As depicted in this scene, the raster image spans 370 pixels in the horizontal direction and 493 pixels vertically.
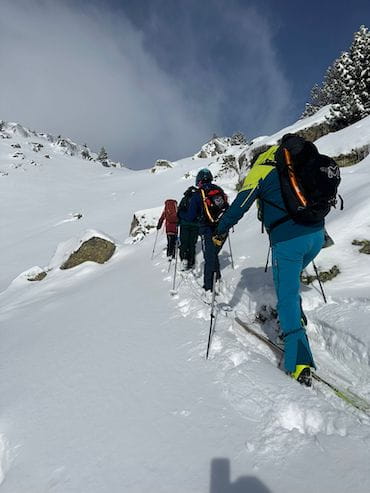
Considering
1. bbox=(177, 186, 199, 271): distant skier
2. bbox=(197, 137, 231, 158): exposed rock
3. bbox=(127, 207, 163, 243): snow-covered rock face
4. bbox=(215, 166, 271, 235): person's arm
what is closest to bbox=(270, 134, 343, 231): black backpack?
bbox=(215, 166, 271, 235): person's arm

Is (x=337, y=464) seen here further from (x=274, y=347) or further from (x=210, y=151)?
(x=210, y=151)

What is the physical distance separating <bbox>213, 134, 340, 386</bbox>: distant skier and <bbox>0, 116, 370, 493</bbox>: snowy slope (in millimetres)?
394

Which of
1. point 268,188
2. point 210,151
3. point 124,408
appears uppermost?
point 210,151

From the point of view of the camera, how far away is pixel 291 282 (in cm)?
355

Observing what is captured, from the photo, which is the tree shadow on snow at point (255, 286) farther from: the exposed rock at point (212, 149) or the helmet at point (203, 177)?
the exposed rock at point (212, 149)

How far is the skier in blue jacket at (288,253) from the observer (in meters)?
3.34

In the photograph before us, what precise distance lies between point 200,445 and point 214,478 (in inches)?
11.9

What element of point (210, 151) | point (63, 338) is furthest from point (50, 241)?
point (210, 151)

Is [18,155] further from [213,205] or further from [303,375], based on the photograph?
[303,375]

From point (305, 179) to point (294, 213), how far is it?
35 centimetres

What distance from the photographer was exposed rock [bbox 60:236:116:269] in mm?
13648

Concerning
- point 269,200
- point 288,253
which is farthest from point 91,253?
point 288,253

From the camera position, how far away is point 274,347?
4125 mm

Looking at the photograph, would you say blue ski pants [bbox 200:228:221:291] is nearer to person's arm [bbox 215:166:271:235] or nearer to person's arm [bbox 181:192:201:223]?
person's arm [bbox 181:192:201:223]
